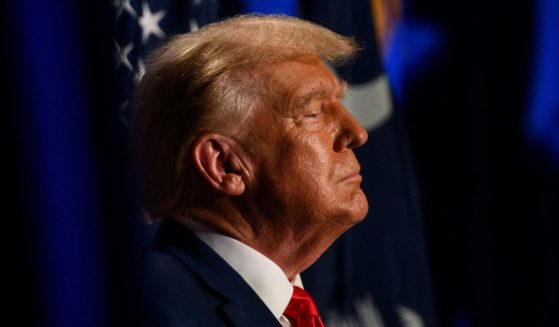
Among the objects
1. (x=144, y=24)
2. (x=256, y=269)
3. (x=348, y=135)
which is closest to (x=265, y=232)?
(x=256, y=269)

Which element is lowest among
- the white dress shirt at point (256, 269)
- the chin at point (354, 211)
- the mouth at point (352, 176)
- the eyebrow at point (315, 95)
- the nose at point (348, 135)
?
the white dress shirt at point (256, 269)

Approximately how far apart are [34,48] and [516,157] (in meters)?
1.85

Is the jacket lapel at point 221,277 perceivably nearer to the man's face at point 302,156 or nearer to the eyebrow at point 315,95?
the man's face at point 302,156

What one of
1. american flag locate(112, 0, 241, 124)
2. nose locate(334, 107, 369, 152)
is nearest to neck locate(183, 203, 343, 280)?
nose locate(334, 107, 369, 152)

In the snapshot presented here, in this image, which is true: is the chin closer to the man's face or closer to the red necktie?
the man's face

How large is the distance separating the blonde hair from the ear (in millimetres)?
14

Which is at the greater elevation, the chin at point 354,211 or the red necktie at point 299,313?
the chin at point 354,211

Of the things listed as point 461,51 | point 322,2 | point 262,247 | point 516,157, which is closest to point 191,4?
point 322,2

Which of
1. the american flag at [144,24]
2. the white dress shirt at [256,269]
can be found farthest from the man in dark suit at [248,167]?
the american flag at [144,24]

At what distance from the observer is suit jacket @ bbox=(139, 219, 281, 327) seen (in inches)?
44.9

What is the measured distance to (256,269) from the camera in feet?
3.94

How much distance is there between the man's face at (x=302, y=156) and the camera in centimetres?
120

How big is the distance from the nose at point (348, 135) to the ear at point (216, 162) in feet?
0.48

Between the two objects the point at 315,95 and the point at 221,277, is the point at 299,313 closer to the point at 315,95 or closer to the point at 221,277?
the point at 221,277
